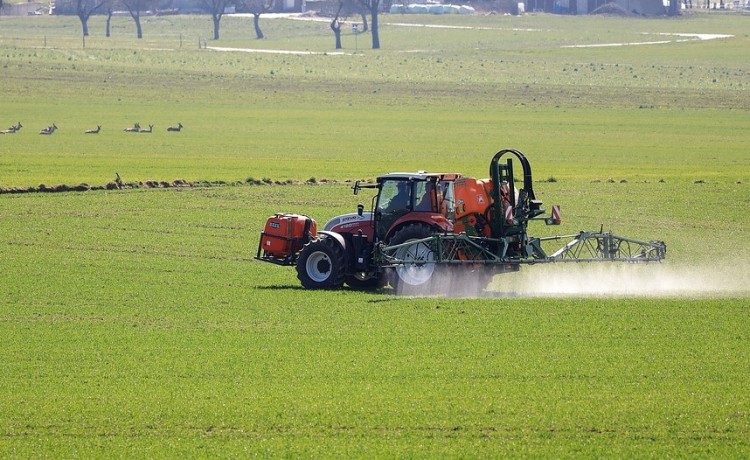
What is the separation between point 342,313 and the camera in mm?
20922

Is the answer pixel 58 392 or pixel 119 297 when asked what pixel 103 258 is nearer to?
pixel 119 297

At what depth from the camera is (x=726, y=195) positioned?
38.6m

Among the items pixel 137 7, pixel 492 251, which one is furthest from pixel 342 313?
pixel 137 7

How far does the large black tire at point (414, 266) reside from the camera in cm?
2294

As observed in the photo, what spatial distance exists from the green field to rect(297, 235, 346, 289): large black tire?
371 mm

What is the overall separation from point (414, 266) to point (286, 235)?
2.71m

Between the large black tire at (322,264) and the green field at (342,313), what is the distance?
0.37 m

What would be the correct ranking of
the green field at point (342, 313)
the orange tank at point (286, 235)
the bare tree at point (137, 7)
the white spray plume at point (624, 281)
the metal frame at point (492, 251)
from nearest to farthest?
1. the green field at point (342, 313)
2. the metal frame at point (492, 251)
3. the white spray plume at point (624, 281)
4. the orange tank at point (286, 235)
5. the bare tree at point (137, 7)

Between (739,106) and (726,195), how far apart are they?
147 ft

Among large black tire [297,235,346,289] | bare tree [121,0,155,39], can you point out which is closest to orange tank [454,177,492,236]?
large black tire [297,235,346,289]

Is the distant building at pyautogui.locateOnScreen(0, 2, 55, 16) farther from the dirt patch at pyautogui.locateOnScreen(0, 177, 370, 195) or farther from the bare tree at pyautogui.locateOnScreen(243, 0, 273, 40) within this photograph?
the dirt patch at pyautogui.locateOnScreen(0, 177, 370, 195)

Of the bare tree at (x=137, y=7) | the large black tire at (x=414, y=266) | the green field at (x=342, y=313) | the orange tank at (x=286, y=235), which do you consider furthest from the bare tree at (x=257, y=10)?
the large black tire at (x=414, y=266)

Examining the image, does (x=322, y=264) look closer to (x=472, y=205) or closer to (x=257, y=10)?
(x=472, y=205)

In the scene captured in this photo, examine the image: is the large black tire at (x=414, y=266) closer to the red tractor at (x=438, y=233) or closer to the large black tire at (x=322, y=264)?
the red tractor at (x=438, y=233)
